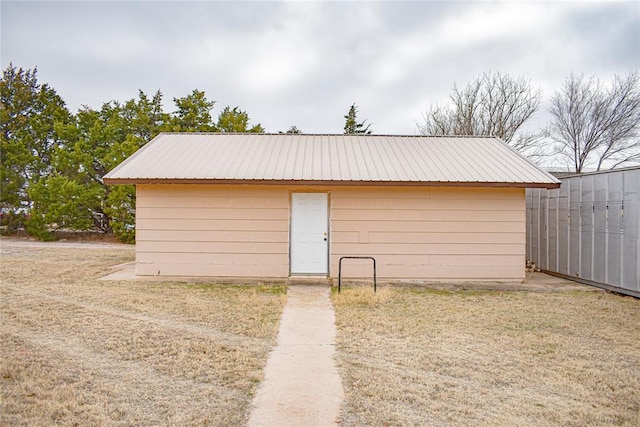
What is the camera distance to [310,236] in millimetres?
9570

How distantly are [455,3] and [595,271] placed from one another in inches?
318

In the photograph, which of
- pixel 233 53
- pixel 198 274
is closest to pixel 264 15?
pixel 233 53

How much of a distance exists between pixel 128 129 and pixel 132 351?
1759 cm

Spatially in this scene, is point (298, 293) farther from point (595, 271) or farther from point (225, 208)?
point (595, 271)

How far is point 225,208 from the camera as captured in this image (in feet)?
31.0

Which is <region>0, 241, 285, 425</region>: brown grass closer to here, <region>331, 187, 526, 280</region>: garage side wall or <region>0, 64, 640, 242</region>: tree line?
<region>331, 187, 526, 280</region>: garage side wall

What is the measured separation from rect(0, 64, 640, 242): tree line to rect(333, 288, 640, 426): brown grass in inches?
582

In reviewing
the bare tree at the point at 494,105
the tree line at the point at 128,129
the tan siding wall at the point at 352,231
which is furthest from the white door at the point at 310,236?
the bare tree at the point at 494,105

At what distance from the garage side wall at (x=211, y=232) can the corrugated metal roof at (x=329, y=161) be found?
1.67ft

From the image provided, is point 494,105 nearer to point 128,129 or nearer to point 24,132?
point 128,129

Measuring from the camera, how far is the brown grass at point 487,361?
132 inches

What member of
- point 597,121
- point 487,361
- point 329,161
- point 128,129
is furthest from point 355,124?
point 487,361

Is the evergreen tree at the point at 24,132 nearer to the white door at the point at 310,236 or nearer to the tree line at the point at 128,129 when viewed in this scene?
the tree line at the point at 128,129

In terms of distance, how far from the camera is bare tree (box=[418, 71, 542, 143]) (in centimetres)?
2297
